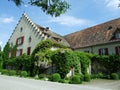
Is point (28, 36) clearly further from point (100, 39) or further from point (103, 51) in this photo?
point (103, 51)

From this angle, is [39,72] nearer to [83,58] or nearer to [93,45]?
[83,58]

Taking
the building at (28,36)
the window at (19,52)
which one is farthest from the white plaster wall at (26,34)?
the window at (19,52)

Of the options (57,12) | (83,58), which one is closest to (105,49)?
(83,58)

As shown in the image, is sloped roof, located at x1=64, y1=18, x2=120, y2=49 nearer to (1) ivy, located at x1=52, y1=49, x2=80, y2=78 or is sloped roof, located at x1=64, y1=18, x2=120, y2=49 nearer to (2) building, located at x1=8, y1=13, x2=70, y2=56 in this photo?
(2) building, located at x1=8, y1=13, x2=70, y2=56

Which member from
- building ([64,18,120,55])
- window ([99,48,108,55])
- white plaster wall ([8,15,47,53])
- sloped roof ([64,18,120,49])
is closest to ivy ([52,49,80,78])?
window ([99,48,108,55])

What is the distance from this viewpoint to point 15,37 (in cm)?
4238

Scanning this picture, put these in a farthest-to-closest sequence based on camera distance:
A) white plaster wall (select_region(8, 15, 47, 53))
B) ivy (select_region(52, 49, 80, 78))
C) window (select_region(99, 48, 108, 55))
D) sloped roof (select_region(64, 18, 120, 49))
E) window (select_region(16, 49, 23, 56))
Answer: window (select_region(16, 49, 23, 56)) < white plaster wall (select_region(8, 15, 47, 53)) < sloped roof (select_region(64, 18, 120, 49)) < window (select_region(99, 48, 108, 55)) < ivy (select_region(52, 49, 80, 78))

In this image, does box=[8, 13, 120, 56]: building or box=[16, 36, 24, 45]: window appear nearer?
box=[8, 13, 120, 56]: building

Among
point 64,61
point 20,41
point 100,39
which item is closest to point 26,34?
point 20,41

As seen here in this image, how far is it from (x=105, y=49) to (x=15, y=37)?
2067cm

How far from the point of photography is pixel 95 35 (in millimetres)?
37125

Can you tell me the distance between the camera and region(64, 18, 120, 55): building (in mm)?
32459

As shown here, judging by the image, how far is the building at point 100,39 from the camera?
3246cm

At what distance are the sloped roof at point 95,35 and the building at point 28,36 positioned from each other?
277 centimetres
